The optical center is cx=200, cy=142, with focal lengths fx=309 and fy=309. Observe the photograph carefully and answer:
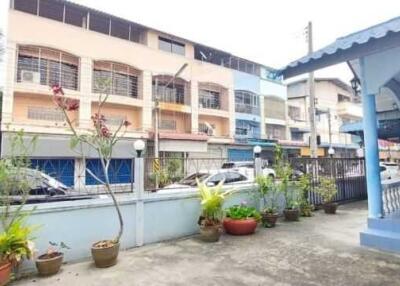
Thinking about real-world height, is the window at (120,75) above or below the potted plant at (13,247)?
above

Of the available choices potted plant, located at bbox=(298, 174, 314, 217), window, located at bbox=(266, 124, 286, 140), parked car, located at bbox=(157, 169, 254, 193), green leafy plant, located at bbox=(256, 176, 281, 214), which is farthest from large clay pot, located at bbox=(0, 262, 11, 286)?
window, located at bbox=(266, 124, 286, 140)

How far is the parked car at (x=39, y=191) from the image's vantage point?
4711 mm

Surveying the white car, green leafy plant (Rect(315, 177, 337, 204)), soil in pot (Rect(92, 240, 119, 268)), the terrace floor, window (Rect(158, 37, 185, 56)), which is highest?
window (Rect(158, 37, 185, 56))

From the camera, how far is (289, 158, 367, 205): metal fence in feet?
29.7

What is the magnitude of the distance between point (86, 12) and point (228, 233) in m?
17.8

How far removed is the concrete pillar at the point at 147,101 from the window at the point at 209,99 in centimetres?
471

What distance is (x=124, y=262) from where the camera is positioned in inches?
196

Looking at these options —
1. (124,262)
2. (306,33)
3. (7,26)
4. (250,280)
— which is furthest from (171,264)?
(7,26)

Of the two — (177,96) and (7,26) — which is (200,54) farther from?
(7,26)

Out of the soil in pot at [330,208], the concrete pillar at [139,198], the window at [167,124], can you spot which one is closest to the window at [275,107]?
the window at [167,124]

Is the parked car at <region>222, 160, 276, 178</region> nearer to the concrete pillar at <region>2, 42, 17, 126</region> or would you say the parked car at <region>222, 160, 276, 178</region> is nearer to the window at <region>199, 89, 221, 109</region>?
the concrete pillar at <region>2, 42, 17, 126</region>

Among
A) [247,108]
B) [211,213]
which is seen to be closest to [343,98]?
[247,108]

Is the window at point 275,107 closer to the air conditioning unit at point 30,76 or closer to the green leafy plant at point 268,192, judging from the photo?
the air conditioning unit at point 30,76

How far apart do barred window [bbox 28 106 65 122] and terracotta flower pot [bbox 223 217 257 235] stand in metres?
14.0
